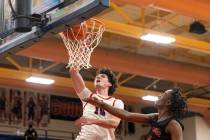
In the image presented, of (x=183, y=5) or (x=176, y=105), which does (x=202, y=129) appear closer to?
(x=183, y=5)

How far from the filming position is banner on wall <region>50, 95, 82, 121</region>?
1983 centimetres

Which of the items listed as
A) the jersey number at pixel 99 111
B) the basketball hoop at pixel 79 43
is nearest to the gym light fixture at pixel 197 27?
the basketball hoop at pixel 79 43

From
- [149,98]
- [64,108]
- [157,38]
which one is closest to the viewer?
[157,38]

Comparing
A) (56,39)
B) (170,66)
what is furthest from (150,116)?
(170,66)

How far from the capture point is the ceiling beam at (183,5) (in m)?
9.36

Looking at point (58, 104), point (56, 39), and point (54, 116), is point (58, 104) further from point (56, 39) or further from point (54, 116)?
point (56, 39)

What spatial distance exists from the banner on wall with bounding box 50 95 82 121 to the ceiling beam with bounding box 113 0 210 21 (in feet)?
34.9

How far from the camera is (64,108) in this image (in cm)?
1997

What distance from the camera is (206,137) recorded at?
20.5 meters

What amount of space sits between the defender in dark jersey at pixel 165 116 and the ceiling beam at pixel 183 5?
446cm

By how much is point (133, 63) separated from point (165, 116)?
865cm

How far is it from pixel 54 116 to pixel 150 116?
14.9m

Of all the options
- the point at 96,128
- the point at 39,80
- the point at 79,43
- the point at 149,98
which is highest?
the point at 79,43

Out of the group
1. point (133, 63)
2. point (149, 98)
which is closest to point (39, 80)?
point (133, 63)
